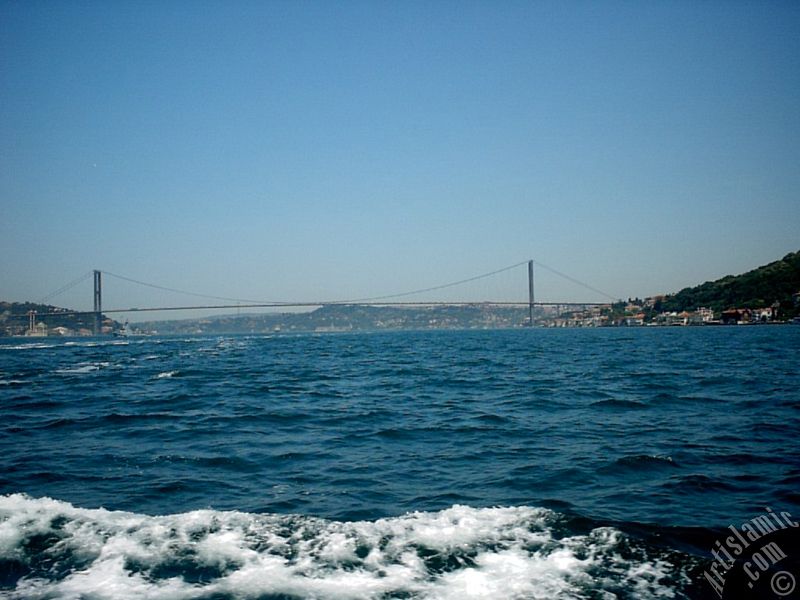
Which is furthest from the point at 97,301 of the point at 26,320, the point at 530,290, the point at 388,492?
the point at 388,492

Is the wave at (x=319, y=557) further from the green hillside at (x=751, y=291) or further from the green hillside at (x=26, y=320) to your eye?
the green hillside at (x=26, y=320)

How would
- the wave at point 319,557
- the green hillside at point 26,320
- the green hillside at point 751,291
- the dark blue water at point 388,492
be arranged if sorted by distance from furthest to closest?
the green hillside at point 26,320
the green hillside at point 751,291
the dark blue water at point 388,492
the wave at point 319,557

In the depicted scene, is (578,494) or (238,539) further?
(578,494)

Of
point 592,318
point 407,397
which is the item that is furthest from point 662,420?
point 592,318

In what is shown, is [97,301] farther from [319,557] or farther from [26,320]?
[319,557]

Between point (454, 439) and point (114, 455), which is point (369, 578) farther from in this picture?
point (114, 455)

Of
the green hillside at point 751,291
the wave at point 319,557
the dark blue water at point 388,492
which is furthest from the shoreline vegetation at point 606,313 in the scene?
the wave at point 319,557
